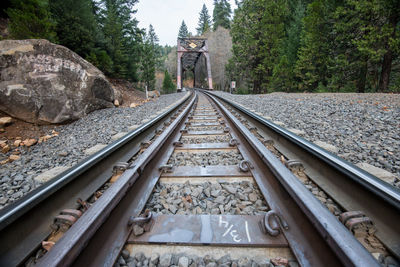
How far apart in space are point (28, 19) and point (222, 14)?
5305cm

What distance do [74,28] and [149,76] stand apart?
1545 centimetres

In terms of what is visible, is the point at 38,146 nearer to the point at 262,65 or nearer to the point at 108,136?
the point at 108,136

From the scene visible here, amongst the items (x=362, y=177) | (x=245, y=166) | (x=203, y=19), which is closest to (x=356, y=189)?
(x=362, y=177)

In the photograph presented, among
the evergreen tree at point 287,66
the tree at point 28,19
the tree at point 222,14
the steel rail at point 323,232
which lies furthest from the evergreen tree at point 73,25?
the tree at point 222,14

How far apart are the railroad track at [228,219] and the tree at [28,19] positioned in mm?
5883

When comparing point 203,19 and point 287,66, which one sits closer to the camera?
point 287,66

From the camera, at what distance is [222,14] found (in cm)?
4794

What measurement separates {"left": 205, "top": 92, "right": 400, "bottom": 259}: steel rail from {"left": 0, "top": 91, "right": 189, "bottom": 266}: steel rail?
5.84 feet

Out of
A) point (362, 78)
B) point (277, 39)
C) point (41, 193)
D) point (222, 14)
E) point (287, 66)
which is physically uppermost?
point (222, 14)

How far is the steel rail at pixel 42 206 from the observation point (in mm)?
864

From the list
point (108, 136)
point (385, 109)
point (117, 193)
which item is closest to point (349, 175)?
point (117, 193)

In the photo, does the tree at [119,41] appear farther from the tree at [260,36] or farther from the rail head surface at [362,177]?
the rail head surface at [362,177]

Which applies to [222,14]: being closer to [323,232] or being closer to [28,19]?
[28,19]

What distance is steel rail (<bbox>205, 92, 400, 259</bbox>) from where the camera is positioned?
92 centimetres
